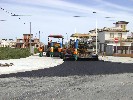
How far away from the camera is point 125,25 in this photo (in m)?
87.8

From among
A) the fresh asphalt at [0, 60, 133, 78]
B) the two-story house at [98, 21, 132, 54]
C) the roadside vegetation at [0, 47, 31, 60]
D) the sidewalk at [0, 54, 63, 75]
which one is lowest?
the fresh asphalt at [0, 60, 133, 78]

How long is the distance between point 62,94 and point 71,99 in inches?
40.0

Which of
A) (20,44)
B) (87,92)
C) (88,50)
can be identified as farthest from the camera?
(20,44)

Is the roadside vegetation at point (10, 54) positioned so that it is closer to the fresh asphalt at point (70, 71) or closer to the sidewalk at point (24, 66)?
the sidewalk at point (24, 66)

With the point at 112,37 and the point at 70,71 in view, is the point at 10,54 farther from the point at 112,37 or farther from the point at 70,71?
the point at 112,37

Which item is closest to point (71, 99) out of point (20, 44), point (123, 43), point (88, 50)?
point (88, 50)

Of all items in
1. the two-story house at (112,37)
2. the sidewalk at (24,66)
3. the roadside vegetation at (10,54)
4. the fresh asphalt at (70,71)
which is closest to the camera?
the fresh asphalt at (70,71)

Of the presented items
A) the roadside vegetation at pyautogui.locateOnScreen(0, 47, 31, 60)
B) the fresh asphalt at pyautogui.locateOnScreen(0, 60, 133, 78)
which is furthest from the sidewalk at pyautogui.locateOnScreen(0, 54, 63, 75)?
the roadside vegetation at pyautogui.locateOnScreen(0, 47, 31, 60)

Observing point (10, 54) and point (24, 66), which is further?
point (10, 54)

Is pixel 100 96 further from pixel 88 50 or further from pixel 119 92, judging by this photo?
pixel 88 50

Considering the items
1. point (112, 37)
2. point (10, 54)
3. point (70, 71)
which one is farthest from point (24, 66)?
point (112, 37)

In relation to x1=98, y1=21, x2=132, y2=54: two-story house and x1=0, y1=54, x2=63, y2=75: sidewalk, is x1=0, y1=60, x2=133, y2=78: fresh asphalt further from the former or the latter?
x1=98, y1=21, x2=132, y2=54: two-story house

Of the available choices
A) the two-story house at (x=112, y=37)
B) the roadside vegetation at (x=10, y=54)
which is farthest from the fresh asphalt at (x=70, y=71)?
the two-story house at (x=112, y=37)

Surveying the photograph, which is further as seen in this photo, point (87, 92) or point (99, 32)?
point (99, 32)
